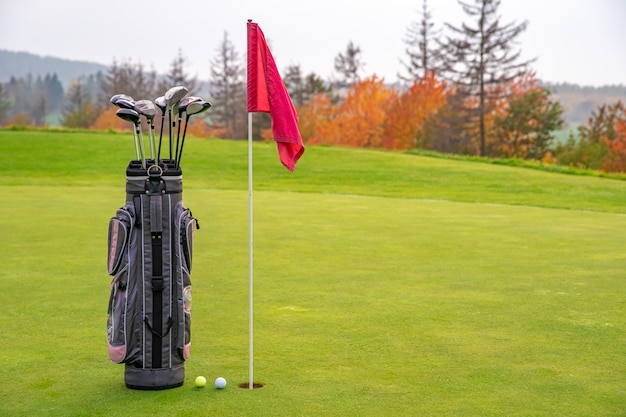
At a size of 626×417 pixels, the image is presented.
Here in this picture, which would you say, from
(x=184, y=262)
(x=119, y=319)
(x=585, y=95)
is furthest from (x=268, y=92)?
(x=585, y=95)

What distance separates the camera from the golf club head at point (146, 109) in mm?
5309

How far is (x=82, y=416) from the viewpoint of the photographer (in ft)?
16.3

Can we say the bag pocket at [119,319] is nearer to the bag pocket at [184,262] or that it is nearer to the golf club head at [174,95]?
the bag pocket at [184,262]

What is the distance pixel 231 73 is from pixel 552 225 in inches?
3157

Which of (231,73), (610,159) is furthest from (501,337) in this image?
(231,73)

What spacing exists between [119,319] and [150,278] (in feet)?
0.92

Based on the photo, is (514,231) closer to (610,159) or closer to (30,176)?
(30,176)

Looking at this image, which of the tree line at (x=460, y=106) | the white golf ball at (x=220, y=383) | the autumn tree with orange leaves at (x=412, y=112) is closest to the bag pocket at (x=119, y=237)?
the white golf ball at (x=220, y=383)

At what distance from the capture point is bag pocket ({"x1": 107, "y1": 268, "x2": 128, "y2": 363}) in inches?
216

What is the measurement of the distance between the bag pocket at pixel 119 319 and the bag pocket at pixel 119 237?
73 mm

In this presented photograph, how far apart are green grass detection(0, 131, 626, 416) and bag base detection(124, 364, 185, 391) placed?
7 centimetres

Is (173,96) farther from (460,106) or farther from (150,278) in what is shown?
(460,106)

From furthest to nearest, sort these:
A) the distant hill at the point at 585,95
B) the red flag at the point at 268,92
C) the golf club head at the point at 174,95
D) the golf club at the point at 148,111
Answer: the distant hill at the point at 585,95 → the red flag at the point at 268,92 → the golf club head at the point at 174,95 → the golf club at the point at 148,111

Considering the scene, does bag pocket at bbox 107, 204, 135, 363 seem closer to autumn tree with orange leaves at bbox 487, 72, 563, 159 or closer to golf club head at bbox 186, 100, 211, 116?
golf club head at bbox 186, 100, 211, 116
